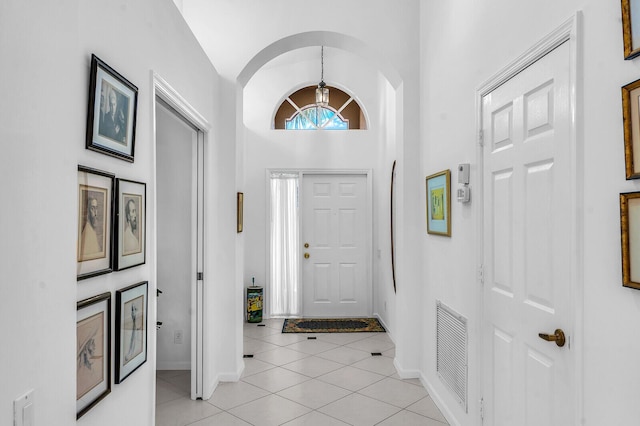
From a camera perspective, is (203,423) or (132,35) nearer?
(132,35)

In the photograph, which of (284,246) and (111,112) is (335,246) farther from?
(111,112)

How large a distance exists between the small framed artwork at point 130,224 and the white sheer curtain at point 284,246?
3.77 meters

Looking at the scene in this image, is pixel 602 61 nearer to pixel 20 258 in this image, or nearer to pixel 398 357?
pixel 20 258

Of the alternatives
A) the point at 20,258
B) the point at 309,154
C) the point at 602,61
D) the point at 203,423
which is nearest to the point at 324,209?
the point at 309,154

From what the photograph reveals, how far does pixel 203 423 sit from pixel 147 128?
1919 mm

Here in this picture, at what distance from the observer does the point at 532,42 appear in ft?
5.90

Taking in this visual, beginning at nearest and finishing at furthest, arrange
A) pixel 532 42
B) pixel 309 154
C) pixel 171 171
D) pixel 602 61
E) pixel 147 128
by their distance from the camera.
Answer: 1. pixel 602 61
2. pixel 532 42
3. pixel 147 128
4. pixel 171 171
5. pixel 309 154

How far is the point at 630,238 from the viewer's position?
1229 mm

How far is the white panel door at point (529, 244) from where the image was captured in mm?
1599

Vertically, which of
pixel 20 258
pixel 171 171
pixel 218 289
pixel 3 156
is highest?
pixel 171 171

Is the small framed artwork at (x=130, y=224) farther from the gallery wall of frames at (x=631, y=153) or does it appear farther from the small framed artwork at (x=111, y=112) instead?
the gallery wall of frames at (x=631, y=153)

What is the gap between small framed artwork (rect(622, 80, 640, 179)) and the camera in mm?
1198

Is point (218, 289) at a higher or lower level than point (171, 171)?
lower

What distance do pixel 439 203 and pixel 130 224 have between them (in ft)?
6.61
